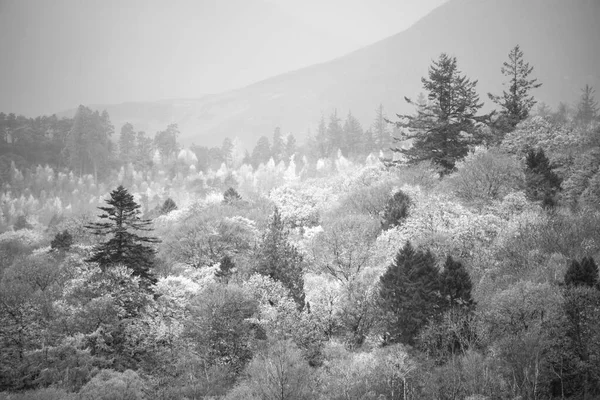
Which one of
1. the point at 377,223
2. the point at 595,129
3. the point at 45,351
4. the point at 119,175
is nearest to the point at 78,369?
the point at 45,351

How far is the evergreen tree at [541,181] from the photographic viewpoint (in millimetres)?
35906

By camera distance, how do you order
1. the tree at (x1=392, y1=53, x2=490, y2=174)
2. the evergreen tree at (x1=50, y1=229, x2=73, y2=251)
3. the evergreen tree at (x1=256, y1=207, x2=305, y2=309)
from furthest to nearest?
the tree at (x1=392, y1=53, x2=490, y2=174) → the evergreen tree at (x1=50, y1=229, x2=73, y2=251) → the evergreen tree at (x1=256, y1=207, x2=305, y2=309)

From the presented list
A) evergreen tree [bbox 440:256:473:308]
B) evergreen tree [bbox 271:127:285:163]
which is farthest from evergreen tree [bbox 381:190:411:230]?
evergreen tree [bbox 271:127:285:163]

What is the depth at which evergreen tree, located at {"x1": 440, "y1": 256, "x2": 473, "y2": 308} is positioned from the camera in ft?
87.4

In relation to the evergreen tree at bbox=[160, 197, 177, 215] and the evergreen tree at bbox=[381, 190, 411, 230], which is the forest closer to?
the evergreen tree at bbox=[381, 190, 411, 230]

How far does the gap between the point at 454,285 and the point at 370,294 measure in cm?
612

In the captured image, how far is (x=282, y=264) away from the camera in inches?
1379

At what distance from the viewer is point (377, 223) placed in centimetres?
4203

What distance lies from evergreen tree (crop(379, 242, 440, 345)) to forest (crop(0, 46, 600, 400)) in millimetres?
103

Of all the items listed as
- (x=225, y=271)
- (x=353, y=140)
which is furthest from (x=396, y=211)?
(x=353, y=140)

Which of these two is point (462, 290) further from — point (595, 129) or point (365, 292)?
point (595, 129)

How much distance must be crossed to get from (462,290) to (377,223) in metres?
16.0

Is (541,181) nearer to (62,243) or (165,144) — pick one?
(62,243)

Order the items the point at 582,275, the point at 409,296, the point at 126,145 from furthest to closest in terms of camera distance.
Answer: the point at 126,145 → the point at 409,296 → the point at 582,275
